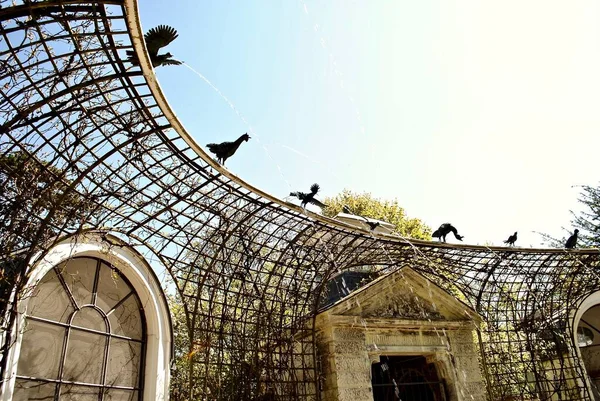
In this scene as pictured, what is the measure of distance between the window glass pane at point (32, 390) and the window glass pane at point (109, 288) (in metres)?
1.12

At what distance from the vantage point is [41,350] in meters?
5.05

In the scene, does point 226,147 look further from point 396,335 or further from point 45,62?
point 396,335

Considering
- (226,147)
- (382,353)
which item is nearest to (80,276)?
(226,147)

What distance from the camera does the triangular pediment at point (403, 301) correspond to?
8.38 metres

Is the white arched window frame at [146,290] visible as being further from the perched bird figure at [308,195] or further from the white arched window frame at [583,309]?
the white arched window frame at [583,309]

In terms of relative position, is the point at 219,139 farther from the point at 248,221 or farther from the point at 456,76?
the point at 456,76

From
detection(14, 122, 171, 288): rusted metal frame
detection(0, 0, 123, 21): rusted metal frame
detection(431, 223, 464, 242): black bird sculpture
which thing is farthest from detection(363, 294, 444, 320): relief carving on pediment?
detection(0, 0, 123, 21): rusted metal frame

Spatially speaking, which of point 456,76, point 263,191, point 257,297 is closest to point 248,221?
point 263,191

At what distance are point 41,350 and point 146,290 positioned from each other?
1.50 metres

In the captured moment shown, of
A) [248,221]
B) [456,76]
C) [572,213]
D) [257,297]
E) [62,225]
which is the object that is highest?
[572,213]

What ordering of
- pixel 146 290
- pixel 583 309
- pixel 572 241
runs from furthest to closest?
pixel 583 309, pixel 572 241, pixel 146 290

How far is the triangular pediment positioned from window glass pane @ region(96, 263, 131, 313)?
3.65 meters

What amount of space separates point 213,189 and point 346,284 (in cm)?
531

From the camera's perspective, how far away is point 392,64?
548 centimetres
